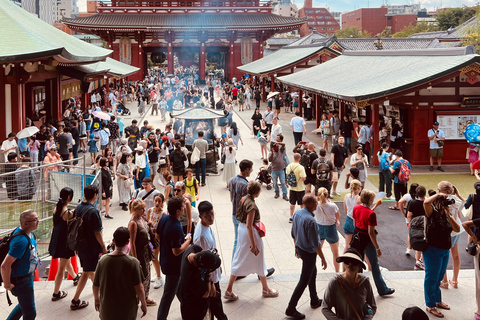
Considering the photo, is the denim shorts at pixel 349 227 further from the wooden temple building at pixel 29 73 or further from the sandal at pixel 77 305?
the wooden temple building at pixel 29 73

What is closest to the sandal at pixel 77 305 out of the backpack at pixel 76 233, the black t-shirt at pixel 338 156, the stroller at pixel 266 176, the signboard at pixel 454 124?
the backpack at pixel 76 233

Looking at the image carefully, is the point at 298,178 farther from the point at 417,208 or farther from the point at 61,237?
the point at 61,237

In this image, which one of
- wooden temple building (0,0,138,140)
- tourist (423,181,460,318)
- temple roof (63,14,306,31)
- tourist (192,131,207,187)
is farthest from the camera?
temple roof (63,14,306,31)

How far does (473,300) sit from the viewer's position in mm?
6906

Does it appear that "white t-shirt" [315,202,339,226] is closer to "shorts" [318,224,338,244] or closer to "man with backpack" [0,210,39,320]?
"shorts" [318,224,338,244]

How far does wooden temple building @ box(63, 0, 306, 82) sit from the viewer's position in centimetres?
4956

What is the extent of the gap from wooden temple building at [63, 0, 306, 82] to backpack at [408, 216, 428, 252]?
45.5 metres

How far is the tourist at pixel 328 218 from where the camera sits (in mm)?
7988

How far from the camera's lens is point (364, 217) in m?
6.97

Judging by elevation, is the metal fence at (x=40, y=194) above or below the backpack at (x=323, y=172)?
below

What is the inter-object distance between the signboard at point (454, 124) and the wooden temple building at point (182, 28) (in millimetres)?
35657

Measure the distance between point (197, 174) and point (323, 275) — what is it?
7147 millimetres

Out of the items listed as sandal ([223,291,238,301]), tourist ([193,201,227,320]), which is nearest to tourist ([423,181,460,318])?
sandal ([223,291,238,301])

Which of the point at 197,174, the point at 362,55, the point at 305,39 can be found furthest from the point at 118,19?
the point at 197,174
